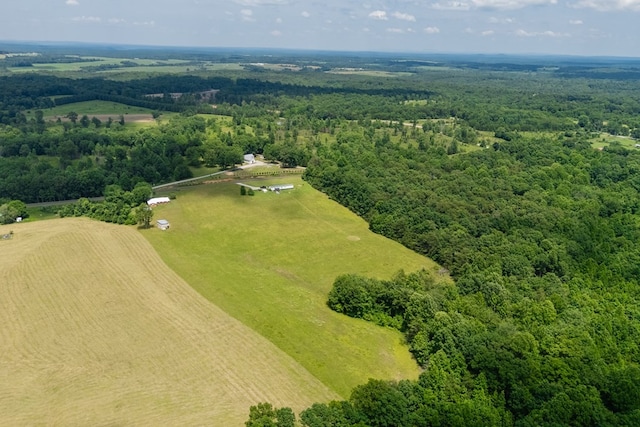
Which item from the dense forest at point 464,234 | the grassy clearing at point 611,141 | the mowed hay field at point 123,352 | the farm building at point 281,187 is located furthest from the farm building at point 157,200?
the grassy clearing at point 611,141

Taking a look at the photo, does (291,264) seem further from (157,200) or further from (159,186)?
(159,186)

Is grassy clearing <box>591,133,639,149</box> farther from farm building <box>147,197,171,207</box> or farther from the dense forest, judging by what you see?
farm building <box>147,197,171,207</box>

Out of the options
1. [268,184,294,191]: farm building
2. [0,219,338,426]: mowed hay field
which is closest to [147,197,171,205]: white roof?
[268,184,294,191]: farm building

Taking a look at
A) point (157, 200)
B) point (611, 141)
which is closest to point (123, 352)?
point (157, 200)

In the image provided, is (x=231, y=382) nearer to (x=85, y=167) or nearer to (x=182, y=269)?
(x=182, y=269)

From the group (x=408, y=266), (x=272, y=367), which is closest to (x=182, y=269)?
(x=272, y=367)
